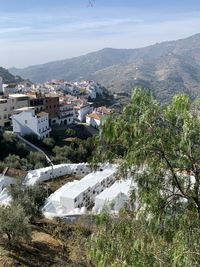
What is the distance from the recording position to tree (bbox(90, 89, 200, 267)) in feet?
20.3

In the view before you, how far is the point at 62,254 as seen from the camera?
18.4 m

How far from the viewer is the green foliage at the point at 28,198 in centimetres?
2139

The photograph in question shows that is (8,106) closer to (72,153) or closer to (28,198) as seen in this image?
(72,153)

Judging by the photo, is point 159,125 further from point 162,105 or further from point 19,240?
A: point 19,240

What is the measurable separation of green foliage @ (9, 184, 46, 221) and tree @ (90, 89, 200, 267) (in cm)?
1434

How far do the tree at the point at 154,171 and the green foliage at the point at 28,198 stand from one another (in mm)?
14336

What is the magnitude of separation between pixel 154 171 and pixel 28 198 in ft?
54.0

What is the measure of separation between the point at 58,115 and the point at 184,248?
190ft

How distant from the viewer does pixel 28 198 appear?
22.0 m

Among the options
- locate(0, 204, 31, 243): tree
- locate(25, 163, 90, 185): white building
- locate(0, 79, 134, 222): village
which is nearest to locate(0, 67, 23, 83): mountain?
locate(0, 79, 134, 222): village

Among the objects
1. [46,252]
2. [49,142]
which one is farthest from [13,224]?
→ [49,142]

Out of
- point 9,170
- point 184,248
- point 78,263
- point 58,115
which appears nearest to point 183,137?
point 184,248

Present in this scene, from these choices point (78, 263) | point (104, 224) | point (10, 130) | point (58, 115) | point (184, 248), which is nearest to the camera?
point (184, 248)

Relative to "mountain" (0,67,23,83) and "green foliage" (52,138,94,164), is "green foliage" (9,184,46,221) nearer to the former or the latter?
"green foliage" (52,138,94,164)
